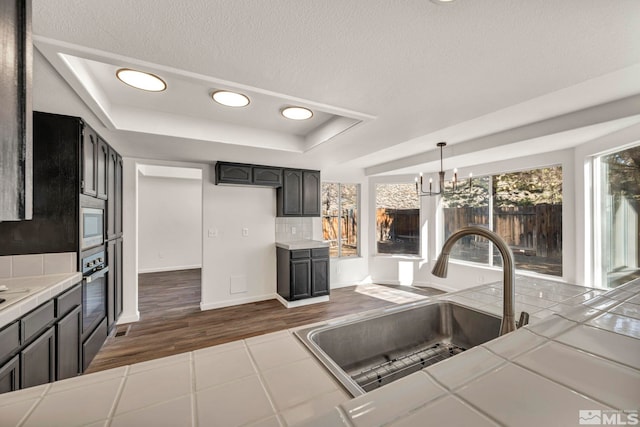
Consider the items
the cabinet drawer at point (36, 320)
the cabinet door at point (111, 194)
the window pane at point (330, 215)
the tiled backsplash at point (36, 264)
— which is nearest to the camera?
the cabinet drawer at point (36, 320)

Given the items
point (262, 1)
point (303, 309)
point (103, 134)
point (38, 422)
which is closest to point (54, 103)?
point (103, 134)

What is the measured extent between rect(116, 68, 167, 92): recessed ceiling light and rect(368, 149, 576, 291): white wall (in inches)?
157

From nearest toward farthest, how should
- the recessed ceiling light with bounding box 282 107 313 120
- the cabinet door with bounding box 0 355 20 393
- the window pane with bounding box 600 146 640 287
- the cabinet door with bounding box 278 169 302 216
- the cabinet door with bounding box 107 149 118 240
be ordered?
1. the cabinet door with bounding box 0 355 20 393
2. the recessed ceiling light with bounding box 282 107 313 120
3. the window pane with bounding box 600 146 640 287
4. the cabinet door with bounding box 107 149 118 240
5. the cabinet door with bounding box 278 169 302 216

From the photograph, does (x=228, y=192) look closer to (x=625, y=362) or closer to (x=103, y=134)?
(x=103, y=134)

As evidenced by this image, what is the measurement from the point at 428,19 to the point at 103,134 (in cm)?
286

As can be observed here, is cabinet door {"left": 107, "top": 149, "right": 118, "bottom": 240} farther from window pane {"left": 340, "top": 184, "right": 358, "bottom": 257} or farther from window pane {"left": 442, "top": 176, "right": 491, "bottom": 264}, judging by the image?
window pane {"left": 442, "top": 176, "right": 491, "bottom": 264}

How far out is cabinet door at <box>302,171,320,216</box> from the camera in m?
4.23

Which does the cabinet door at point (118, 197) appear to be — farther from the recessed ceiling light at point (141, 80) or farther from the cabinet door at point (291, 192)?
the cabinet door at point (291, 192)

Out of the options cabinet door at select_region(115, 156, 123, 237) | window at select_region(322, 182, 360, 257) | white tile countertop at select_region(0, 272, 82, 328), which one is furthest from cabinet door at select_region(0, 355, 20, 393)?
window at select_region(322, 182, 360, 257)

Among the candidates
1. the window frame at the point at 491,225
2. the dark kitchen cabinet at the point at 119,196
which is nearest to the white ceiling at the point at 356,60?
the dark kitchen cabinet at the point at 119,196

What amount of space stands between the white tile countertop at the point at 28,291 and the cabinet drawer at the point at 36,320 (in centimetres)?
4

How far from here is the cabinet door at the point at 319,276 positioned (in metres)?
3.96

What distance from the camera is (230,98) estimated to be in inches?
82.2

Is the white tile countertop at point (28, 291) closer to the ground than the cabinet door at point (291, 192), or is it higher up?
closer to the ground
